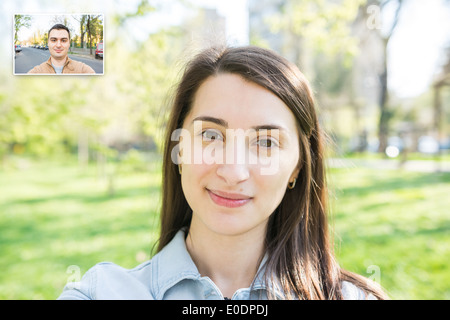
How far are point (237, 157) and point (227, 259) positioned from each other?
27cm

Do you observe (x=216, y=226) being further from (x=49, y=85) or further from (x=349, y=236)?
(x=49, y=85)

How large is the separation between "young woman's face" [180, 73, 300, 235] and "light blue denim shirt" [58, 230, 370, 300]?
15cm

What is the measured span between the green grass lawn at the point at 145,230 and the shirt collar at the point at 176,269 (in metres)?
0.31

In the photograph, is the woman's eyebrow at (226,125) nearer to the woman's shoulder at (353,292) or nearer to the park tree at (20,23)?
the woman's shoulder at (353,292)

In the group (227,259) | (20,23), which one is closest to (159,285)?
(227,259)

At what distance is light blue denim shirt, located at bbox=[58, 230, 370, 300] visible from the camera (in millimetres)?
930

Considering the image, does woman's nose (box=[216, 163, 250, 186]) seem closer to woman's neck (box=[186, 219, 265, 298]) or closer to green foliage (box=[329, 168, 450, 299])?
woman's neck (box=[186, 219, 265, 298])

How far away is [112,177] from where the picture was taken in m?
5.92

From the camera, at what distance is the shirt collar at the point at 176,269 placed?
0.95m

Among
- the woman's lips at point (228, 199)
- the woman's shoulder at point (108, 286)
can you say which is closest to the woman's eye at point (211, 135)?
the woman's lips at point (228, 199)

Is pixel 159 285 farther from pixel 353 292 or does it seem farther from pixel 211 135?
pixel 353 292

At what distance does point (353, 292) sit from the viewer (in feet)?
3.43

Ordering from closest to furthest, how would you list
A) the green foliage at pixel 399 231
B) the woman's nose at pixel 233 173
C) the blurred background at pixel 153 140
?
the woman's nose at pixel 233 173 → the blurred background at pixel 153 140 → the green foliage at pixel 399 231

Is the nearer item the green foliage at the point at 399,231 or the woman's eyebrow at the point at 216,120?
the woman's eyebrow at the point at 216,120
